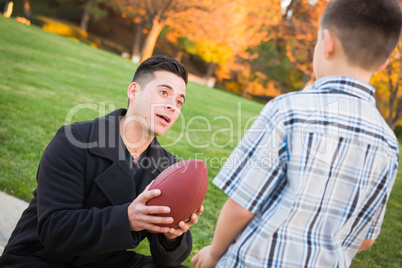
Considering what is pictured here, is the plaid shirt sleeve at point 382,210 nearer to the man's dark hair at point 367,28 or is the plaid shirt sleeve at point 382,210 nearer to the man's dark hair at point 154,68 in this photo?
the man's dark hair at point 367,28

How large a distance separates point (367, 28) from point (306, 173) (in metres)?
0.59

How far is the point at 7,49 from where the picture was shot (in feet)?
37.1

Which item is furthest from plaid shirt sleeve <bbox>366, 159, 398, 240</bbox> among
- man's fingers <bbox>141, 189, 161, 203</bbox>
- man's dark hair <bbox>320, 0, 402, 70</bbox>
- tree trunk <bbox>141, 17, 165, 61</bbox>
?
tree trunk <bbox>141, 17, 165, 61</bbox>

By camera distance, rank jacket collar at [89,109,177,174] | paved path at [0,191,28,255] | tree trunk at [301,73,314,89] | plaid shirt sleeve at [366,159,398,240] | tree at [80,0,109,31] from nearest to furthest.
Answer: plaid shirt sleeve at [366,159,398,240] → jacket collar at [89,109,177,174] → paved path at [0,191,28,255] → tree trunk at [301,73,314,89] → tree at [80,0,109,31]

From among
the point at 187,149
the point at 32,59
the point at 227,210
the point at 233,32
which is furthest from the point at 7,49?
the point at 233,32

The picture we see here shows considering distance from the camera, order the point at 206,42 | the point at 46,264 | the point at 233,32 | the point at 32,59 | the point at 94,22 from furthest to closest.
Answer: the point at 94,22 < the point at 206,42 < the point at 233,32 < the point at 32,59 < the point at 46,264

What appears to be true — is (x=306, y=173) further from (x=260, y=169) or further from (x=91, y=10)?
(x=91, y=10)

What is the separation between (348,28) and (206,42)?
88.7ft

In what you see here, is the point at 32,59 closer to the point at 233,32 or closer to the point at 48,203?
the point at 48,203

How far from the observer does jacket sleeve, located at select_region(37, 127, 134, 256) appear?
171cm

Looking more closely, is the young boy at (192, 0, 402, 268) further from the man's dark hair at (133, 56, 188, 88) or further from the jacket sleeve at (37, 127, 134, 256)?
the man's dark hair at (133, 56, 188, 88)

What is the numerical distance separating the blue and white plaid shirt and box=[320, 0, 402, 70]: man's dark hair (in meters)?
0.11

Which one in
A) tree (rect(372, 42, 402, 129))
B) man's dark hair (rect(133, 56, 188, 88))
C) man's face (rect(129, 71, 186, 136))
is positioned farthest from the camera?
tree (rect(372, 42, 402, 129))

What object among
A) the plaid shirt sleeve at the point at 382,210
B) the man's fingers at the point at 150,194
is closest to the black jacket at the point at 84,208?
the man's fingers at the point at 150,194
